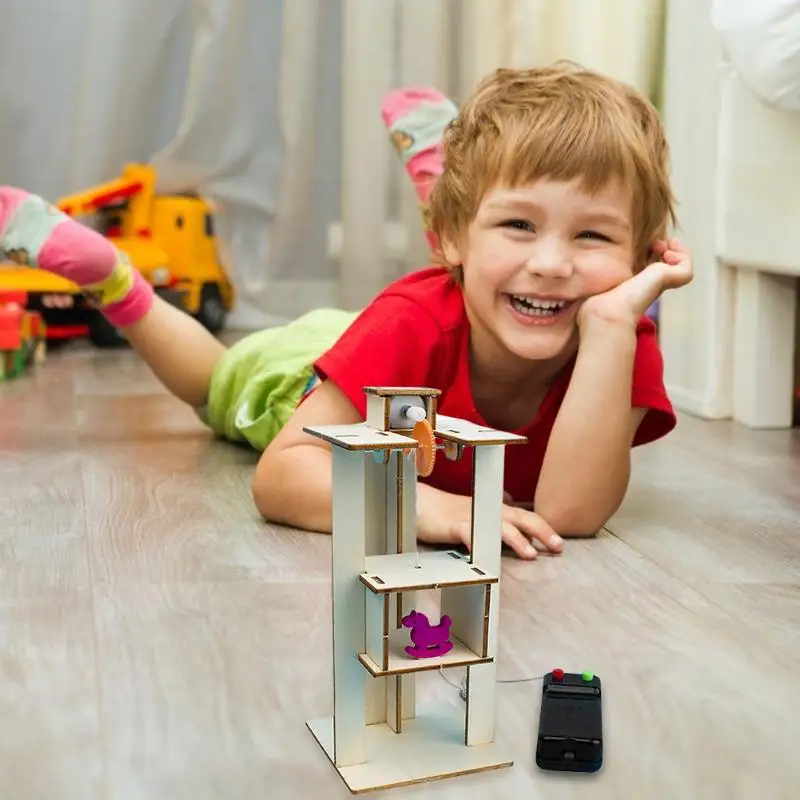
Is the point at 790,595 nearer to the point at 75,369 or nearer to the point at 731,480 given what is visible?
the point at 731,480

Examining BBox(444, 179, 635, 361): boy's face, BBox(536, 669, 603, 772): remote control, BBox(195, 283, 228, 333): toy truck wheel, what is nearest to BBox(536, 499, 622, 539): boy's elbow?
BBox(444, 179, 635, 361): boy's face

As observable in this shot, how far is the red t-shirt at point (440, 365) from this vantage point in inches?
37.6

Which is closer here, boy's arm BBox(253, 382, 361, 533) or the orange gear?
the orange gear

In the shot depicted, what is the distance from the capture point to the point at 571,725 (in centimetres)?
57

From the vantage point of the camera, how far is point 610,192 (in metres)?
0.94

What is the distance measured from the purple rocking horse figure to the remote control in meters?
0.07

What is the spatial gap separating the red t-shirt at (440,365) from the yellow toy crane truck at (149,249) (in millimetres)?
1209

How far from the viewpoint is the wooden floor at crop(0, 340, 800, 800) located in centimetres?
55

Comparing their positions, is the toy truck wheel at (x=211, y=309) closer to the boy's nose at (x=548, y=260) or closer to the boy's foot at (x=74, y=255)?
the boy's foot at (x=74, y=255)

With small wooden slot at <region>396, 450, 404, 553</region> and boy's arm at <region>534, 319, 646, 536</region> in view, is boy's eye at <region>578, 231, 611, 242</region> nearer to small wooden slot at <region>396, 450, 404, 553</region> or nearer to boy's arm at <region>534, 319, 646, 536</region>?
boy's arm at <region>534, 319, 646, 536</region>

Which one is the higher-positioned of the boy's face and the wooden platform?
the boy's face

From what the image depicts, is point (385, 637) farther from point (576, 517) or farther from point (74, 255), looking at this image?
point (74, 255)

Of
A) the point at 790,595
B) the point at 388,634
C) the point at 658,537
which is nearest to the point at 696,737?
the point at 388,634

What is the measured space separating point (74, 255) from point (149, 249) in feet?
2.68
